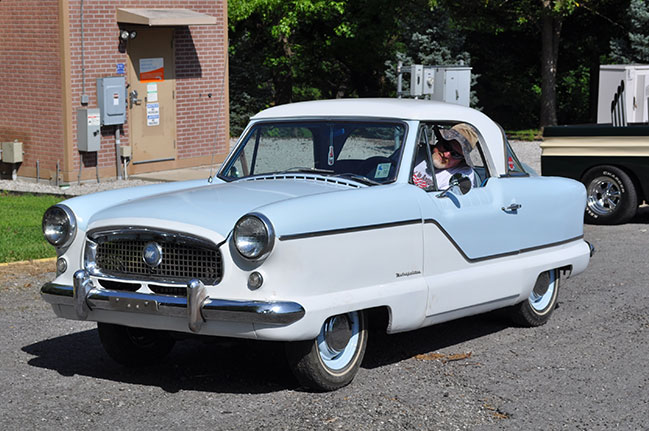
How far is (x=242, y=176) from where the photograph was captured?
25.1 ft

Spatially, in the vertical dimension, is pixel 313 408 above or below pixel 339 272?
below

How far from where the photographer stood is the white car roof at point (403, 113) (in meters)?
7.34

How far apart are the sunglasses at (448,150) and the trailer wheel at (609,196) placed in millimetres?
6612

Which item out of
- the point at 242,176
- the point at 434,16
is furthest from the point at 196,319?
the point at 434,16

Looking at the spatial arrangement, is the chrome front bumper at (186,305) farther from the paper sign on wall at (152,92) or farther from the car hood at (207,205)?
the paper sign on wall at (152,92)

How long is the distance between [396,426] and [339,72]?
2804 cm

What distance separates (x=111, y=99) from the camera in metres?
17.4

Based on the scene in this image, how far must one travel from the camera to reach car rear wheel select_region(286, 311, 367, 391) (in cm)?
624

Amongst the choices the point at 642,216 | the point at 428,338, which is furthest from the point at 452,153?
the point at 642,216

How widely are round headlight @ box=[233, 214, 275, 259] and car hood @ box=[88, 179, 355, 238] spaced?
4.4 inches

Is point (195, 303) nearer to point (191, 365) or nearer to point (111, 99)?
point (191, 365)

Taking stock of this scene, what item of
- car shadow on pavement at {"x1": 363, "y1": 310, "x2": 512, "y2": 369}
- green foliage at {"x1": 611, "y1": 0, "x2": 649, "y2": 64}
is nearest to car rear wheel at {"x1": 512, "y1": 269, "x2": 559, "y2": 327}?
car shadow on pavement at {"x1": 363, "y1": 310, "x2": 512, "y2": 369}

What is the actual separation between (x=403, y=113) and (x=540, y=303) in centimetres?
205

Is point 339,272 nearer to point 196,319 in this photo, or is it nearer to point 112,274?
point 196,319
